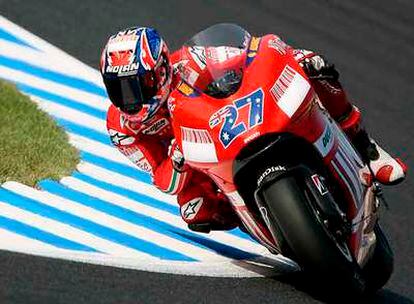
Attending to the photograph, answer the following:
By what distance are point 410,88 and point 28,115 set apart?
4286 millimetres

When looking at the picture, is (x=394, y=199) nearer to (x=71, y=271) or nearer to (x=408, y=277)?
(x=408, y=277)

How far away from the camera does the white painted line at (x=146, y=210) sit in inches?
359

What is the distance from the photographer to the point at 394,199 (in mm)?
10656

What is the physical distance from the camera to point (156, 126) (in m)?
7.91

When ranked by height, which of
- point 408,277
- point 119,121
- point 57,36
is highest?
point 119,121

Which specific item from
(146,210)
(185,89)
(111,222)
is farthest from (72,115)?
(185,89)

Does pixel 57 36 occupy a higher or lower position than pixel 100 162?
lower

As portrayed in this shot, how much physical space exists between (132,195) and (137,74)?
2436 millimetres

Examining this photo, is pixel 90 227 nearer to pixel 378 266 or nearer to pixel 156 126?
pixel 156 126

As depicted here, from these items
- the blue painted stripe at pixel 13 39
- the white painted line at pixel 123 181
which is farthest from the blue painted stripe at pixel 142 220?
the blue painted stripe at pixel 13 39

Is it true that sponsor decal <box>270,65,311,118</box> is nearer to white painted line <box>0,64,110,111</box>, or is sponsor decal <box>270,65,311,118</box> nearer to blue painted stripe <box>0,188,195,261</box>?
blue painted stripe <box>0,188,195,261</box>

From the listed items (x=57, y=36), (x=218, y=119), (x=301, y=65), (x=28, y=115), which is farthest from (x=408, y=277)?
(x=57, y=36)

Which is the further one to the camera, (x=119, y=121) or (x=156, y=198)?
(x=156, y=198)

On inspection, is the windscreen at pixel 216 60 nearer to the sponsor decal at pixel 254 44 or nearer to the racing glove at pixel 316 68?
the sponsor decal at pixel 254 44
